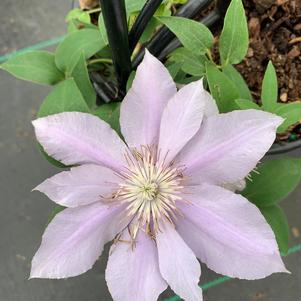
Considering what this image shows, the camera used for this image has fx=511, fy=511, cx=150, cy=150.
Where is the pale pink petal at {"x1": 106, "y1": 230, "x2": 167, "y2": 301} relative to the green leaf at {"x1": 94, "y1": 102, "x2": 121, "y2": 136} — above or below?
below

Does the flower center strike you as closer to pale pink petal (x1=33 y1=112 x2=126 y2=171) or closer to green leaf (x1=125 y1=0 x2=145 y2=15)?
pale pink petal (x1=33 y1=112 x2=126 y2=171)

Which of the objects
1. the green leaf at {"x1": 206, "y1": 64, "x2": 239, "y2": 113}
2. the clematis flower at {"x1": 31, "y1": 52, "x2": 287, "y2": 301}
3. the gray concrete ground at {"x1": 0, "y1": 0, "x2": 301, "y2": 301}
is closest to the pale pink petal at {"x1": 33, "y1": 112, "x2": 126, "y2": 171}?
the clematis flower at {"x1": 31, "y1": 52, "x2": 287, "y2": 301}

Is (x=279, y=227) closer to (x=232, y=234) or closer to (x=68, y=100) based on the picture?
(x=232, y=234)

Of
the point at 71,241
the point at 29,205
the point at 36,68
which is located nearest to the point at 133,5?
the point at 36,68

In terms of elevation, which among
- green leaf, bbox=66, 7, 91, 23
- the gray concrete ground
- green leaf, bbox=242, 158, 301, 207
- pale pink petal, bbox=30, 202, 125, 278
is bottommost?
the gray concrete ground

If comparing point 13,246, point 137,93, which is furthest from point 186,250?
point 13,246

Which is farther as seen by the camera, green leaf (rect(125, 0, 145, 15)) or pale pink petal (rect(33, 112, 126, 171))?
green leaf (rect(125, 0, 145, 15))

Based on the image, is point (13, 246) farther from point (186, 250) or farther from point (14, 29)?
point (186, 250)
